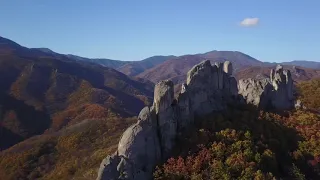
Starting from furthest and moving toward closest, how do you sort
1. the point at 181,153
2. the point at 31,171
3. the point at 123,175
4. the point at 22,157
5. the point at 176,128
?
the point at 22,157 < the point at 31,171 < the point at 176,128 < the point at 181,153 < the point at 123,175

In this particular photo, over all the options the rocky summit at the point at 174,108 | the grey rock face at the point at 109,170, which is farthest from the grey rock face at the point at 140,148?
the grey rock face at the point at 109,170

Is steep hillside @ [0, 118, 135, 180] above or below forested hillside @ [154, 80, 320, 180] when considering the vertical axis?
below

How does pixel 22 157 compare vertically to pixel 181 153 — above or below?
below

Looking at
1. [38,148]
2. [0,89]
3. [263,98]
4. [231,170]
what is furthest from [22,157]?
[0,89]

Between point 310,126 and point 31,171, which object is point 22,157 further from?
point 310,126

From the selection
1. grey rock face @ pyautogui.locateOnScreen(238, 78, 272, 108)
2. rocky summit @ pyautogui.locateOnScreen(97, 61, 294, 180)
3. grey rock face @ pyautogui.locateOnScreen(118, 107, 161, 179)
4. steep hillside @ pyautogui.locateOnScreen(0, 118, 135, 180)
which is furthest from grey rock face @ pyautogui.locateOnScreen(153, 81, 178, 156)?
steep hillside @ pyautogui.locateOnScreen(0, 118, 135, 180)

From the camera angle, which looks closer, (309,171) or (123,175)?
(123,175)

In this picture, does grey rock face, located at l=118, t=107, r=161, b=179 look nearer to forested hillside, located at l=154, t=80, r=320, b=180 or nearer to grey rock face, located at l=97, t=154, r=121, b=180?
grey rock face, located at l=97, t=154, r=121, b=180

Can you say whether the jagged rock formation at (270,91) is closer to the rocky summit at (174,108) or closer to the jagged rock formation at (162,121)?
the rocky summit at (174,108)
